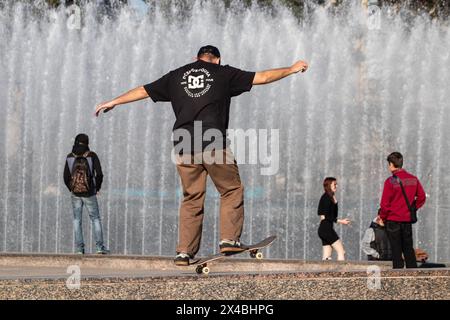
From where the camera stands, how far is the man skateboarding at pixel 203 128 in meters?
8.60

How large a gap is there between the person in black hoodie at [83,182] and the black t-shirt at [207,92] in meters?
5.50

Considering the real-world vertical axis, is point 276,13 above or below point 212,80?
above

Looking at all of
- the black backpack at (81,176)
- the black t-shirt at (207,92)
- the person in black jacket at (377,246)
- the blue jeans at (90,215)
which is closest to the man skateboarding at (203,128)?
the black t-shirt at (207,92)

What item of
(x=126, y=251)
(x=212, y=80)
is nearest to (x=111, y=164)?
(x=126, y=251)

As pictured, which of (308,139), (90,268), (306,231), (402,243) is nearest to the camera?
(402,243)

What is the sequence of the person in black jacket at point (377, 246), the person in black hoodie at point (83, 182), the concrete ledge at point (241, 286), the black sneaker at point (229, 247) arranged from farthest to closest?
Answer: the person in black hoodie at point (83, 182), the person in black jacket at point (377, 246), the black sneaker at point (229, 247), the concrete ledge at point (241, 286)

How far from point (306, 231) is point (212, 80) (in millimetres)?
11827

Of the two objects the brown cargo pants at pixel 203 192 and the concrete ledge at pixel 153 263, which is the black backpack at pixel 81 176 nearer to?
the concrete ledge at pixel 153 263

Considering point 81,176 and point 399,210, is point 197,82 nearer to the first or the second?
point 399,210

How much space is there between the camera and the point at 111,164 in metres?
21.5

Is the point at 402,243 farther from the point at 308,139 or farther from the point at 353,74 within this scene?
the point at 353,74

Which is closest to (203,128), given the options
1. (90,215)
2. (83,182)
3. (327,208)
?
(327,208)

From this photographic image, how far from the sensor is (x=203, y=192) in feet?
29.1

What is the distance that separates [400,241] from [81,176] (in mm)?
4519
